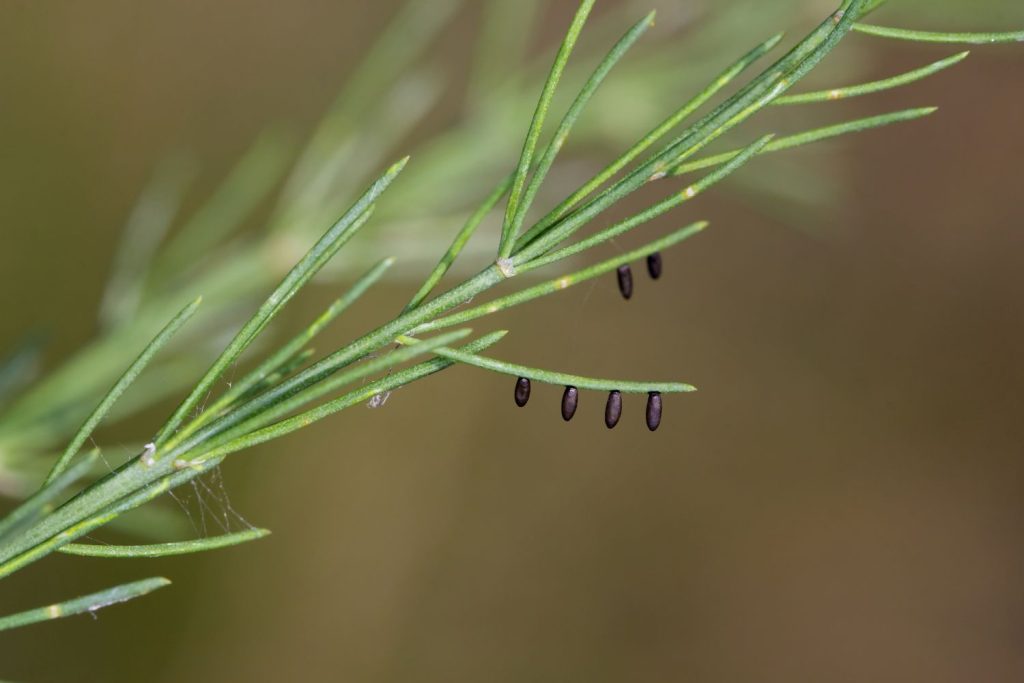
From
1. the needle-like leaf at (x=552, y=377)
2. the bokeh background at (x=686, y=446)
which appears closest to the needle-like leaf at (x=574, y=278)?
the needle-like leaf at (x=552, y=377)

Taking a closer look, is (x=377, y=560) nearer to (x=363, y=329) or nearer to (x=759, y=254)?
(x=363, y=329)

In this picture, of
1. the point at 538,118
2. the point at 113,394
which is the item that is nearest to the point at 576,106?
the point at 538,118

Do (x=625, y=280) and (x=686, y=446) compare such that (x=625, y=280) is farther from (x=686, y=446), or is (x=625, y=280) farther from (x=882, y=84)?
(x=686, y=446)

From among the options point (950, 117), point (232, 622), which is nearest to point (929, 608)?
point (950, 117)

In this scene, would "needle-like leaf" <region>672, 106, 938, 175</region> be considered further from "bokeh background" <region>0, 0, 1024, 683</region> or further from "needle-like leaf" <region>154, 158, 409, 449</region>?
"bokeh background" <region>0, 0, 1024, 683</region>

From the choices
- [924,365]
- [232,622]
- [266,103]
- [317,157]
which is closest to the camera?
[317,157]

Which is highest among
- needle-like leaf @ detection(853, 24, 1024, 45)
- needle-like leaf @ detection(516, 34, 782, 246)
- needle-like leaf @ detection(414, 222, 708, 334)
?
needle-like leaf @ detection(853, 24, 1024, 45)

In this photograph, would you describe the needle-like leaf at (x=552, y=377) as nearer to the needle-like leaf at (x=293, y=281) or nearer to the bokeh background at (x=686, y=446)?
the needle-like leaf at (x=293, y=281)

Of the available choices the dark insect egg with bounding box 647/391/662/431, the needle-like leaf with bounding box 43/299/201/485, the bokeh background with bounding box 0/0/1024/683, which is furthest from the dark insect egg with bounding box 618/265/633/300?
the bokeh background with bounding box 0/0/1024/683

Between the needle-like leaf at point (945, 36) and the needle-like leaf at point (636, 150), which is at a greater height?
the needle-like leaf at point (945, 36)
